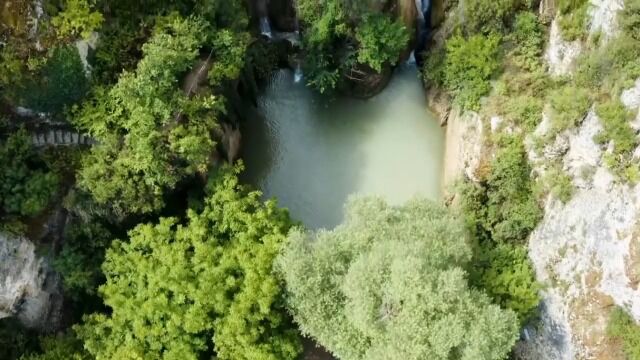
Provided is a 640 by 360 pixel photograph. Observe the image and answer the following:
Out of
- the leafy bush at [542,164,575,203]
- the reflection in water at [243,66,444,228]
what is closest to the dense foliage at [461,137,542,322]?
the leafy bush at [542,164,575,203]

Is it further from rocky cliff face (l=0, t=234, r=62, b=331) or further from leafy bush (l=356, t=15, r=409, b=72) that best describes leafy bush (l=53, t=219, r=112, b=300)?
leafy bush (l=356, t=15, r=409, b=72)

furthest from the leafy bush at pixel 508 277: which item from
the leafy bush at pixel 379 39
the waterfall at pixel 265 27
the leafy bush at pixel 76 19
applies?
the leafy bush at pixel 76 19

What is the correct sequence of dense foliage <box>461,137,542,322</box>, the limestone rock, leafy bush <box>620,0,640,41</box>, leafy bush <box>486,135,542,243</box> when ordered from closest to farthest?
leafy bush <box>620,0,640,41</box> < dense foliage <box>461,137,542,322</box> < leafy bush <box>486,135,542,243</box> < the limestone rock

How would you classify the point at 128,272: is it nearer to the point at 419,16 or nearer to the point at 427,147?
the point at 427,147

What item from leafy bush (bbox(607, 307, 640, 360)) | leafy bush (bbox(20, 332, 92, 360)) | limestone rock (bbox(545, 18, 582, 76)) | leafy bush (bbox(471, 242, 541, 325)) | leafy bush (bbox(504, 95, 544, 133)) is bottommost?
leafy bush (bbox(20, 332, 92, 360))

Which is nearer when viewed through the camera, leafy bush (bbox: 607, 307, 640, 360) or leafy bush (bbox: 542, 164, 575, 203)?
leafy bush (bbox: 607, 307, 640, 360)

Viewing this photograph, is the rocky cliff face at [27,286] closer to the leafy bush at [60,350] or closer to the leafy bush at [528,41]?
the leafy bush at [60,350]
